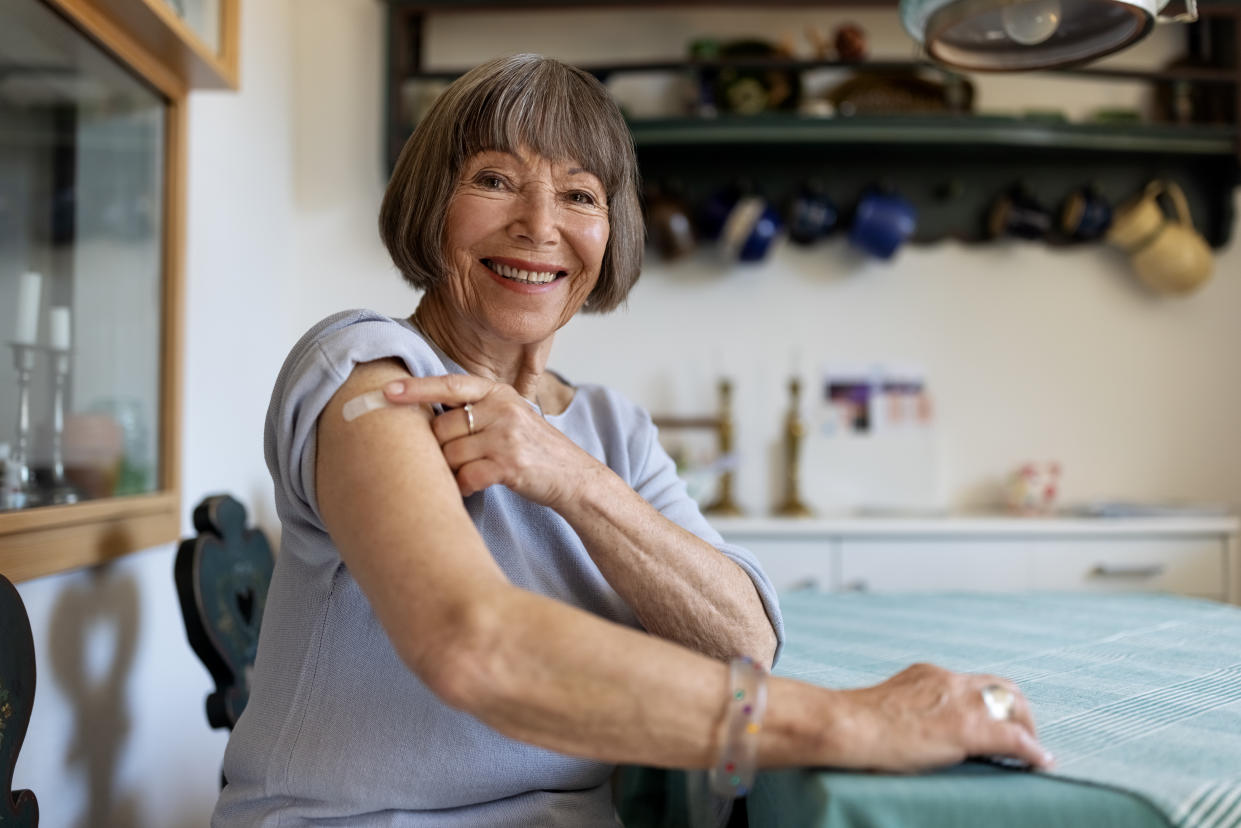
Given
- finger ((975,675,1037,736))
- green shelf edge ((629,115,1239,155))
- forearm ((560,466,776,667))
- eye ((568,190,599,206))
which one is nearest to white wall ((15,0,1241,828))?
green shelf edge ((629,115,1239,155))

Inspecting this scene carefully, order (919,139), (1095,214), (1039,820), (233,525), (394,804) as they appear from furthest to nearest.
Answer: (1095,214) → (919,139) → (233,525) → (394,804) → (1039,820)

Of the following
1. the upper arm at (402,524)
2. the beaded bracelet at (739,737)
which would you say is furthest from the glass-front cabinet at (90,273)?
the beaded bracelet at (739,737)

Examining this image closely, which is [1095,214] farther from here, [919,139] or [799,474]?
[799,474]

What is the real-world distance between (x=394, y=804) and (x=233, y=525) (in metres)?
0.86

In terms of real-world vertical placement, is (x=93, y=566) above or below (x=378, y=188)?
below

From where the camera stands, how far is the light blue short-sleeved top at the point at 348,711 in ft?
2.88

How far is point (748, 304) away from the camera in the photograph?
2.97m

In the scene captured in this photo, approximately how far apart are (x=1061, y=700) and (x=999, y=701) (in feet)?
0.72

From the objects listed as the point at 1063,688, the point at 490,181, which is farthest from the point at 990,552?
the point at 490,181

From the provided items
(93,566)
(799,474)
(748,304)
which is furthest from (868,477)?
(93,566)

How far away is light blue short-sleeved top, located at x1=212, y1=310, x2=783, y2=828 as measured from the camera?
0.88 metres

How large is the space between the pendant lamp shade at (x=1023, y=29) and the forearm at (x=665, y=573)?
36.1 inches

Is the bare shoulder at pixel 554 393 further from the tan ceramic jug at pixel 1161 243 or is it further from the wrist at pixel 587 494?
the tan ceramic jug at pixel 1161 243

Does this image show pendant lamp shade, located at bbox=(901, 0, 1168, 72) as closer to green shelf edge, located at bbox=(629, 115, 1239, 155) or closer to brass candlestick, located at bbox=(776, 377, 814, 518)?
green shelf edge, located at bbox=(629, 115, 1239, 155)
